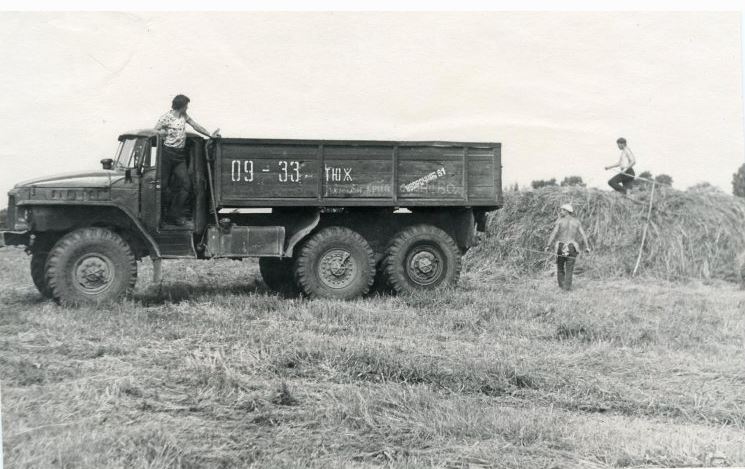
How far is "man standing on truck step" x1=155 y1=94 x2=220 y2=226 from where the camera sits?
8.70m

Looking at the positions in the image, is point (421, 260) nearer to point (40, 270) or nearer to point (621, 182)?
point (40, 270)

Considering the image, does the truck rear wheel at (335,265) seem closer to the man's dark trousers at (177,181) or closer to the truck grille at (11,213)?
the man's dark trousers at (177,181)

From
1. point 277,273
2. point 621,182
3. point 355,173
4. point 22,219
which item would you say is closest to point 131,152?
point 22,219

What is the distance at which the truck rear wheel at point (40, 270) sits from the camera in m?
8.58

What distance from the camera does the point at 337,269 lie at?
9.55 m

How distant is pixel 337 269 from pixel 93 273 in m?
3.18

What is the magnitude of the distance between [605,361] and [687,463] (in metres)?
1.79

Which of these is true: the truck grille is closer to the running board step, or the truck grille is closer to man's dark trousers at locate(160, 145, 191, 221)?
the running board step

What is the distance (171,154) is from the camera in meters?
8.84

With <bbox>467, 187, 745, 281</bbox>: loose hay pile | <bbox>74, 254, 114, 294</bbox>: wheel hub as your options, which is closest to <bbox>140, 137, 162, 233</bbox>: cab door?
<bbox>74, 254, 114, 294</bbox>: wheel hub

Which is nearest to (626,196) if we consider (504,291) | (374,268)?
(504,291)

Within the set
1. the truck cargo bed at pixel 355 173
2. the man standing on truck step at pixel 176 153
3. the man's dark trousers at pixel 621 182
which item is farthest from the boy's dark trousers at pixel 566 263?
the man standing on truck step at pixel 176 153

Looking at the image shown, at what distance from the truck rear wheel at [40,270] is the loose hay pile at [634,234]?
8.22 m

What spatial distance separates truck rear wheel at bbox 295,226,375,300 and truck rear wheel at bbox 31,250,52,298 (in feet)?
10.5
